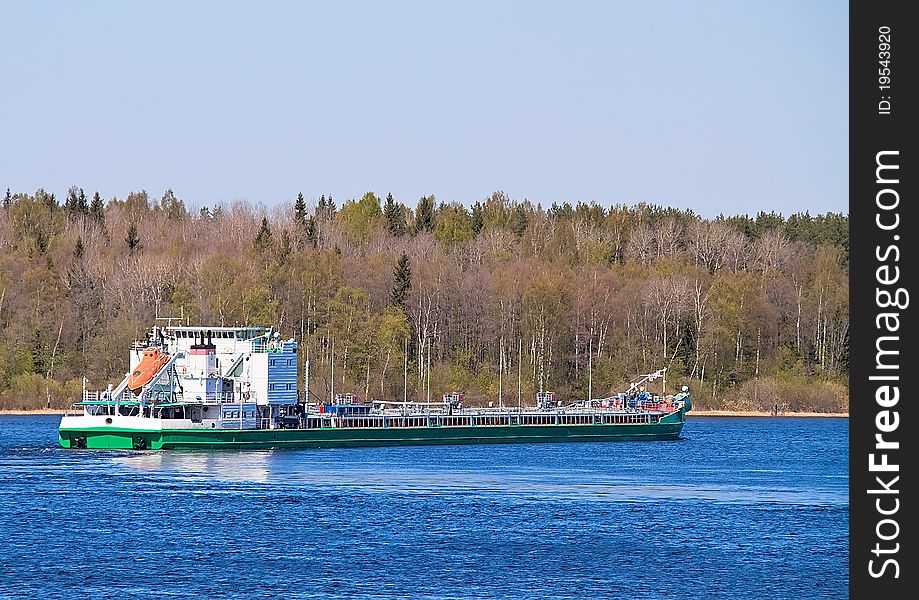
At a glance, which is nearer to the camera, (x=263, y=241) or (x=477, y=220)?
(x=263, y=241)

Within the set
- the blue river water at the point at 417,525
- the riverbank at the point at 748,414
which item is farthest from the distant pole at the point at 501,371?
the blue river water at the point at 417,525

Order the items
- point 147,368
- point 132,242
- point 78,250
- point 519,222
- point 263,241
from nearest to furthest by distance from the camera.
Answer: point 147,368 → point 263,241 → point 78,250 → point 132,242 → point 519,222

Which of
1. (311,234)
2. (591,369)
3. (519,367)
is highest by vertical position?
(311,234)

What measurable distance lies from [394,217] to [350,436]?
87.9 m

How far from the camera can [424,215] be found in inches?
7136

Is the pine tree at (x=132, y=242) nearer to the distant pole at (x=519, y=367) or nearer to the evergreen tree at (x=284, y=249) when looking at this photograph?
the evergreen tree at (x=284, y=249)

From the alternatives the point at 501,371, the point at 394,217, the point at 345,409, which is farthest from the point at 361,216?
the point at 345,409

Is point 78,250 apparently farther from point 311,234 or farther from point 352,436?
point 352,436

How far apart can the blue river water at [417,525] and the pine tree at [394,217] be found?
92.0 meters

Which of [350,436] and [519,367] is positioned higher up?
[519,367]

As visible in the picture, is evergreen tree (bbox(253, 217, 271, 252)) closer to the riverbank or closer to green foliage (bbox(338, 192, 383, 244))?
green foliage (bbox(338, 192, 383, 244))
